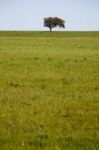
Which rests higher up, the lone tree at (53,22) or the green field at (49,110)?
the green field at (49,110)

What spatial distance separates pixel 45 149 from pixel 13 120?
244 centimetres

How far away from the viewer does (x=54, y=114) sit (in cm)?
1194

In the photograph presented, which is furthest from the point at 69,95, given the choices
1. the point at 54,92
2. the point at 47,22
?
the point at 47,22

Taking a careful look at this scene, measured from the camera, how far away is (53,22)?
502 ft

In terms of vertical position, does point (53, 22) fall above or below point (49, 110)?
below

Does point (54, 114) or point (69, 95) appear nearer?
point (54, 114)

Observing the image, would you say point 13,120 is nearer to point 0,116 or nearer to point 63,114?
point 0,116

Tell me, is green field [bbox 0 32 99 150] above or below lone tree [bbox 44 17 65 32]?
above

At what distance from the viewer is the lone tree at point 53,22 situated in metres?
152

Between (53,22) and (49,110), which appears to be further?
(53,22)

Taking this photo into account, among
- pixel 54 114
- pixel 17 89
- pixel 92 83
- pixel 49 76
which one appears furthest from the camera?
pixel 49 76

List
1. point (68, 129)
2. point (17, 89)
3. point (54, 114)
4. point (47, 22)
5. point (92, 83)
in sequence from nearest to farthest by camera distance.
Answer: point (68, 129) → point (54, 114) → point (17, 89) → point (92, 83) → point (47, 22)

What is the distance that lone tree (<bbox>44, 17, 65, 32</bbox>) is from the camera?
500 ft

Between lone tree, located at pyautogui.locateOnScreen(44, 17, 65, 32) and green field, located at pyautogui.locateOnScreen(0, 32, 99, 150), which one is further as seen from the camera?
lone tree, located at pyautogui.locateOnScreen(44, 17, 65, 32)
